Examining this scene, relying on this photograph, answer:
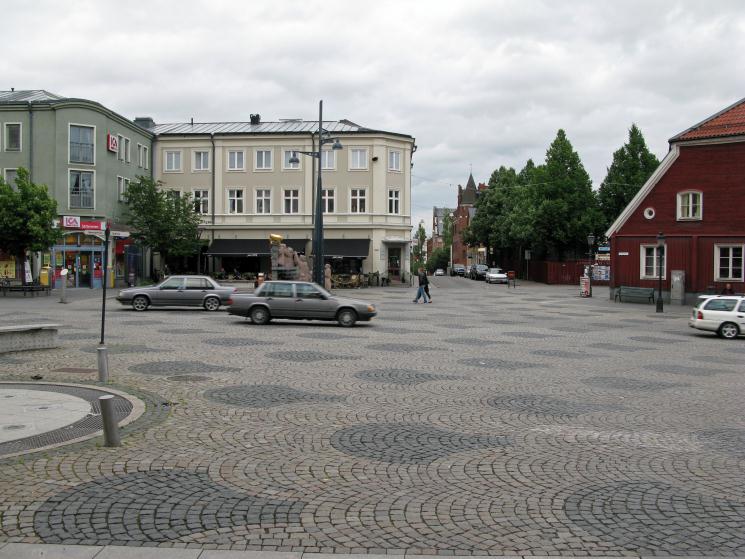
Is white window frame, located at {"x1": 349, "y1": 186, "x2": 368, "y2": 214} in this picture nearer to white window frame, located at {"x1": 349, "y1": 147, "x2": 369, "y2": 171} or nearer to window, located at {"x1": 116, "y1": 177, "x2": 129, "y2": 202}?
white window frame, located at {"x1": 349, "y1": 147, "x2": 369, "y2": 171}

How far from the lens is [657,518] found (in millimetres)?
5711

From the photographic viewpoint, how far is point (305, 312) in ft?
72.9

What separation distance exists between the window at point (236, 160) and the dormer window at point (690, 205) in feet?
109

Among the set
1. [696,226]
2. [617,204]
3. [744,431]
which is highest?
[617,204]

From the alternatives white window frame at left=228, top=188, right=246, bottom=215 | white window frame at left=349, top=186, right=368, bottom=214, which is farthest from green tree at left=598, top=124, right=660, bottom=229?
white window frame at left=228, top=188, right=246, bottom=215

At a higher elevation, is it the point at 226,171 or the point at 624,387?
the point at 226,171

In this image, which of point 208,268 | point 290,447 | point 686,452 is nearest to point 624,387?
point 686,452

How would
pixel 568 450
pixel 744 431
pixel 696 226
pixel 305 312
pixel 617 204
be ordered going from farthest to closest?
1. pixel 617 204
2. pixel 696 226
3. pixel 305 312
4. pixel 744 431
5. pixel 568 450

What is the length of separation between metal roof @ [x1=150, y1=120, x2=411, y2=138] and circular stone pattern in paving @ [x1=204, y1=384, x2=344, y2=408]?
146 feet

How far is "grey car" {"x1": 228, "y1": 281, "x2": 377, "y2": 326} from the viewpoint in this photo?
22.1 metres

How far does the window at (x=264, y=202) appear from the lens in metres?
55.6

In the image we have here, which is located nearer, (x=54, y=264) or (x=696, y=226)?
(x=696, y=226)

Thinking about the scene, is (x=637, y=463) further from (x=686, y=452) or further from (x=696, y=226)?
(x=696, y=226)

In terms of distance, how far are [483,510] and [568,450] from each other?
7.73ft
